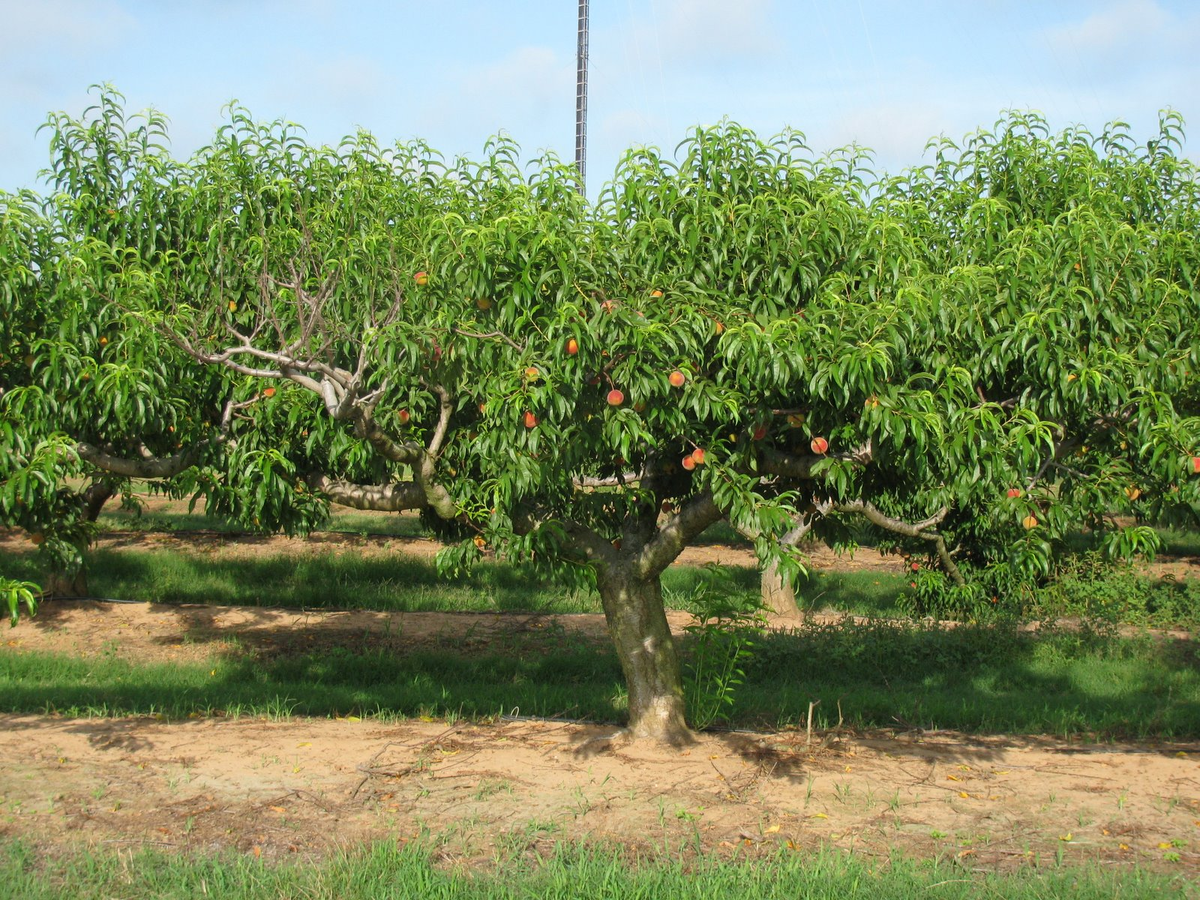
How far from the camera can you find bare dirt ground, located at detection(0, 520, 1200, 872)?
6051 millimetres

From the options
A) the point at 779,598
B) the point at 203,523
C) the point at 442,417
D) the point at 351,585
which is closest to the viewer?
the point at 442,417

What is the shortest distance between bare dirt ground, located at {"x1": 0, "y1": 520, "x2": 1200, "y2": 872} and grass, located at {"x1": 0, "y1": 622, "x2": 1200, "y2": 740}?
29.4 inches

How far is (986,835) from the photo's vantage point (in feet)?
20.5

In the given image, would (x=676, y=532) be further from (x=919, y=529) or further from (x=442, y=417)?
(x=919, y=529)

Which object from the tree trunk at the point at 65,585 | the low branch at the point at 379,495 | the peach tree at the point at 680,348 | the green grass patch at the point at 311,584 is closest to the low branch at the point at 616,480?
the peach tree at the point at 680,348

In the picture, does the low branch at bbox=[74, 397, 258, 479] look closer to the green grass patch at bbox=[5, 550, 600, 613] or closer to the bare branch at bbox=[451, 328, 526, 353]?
the bare branch at bbox=[451, 328, 526, 353]

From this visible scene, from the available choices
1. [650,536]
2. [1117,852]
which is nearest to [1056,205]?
[650,536]

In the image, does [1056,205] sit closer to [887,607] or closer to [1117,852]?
[1117,852]

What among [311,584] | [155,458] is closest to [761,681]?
[155,458]

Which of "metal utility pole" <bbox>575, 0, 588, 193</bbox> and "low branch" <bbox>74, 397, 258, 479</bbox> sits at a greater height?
"metal utility pole" <bbox>575, 0, 588, 193</bbox>

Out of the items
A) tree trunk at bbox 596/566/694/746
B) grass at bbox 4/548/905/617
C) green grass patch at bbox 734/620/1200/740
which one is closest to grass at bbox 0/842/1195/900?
tree trunk at bbox 596/566/694/746

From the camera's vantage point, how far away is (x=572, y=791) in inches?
275

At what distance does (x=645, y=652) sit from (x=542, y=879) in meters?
2.82

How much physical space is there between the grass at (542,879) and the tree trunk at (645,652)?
2335 mm
